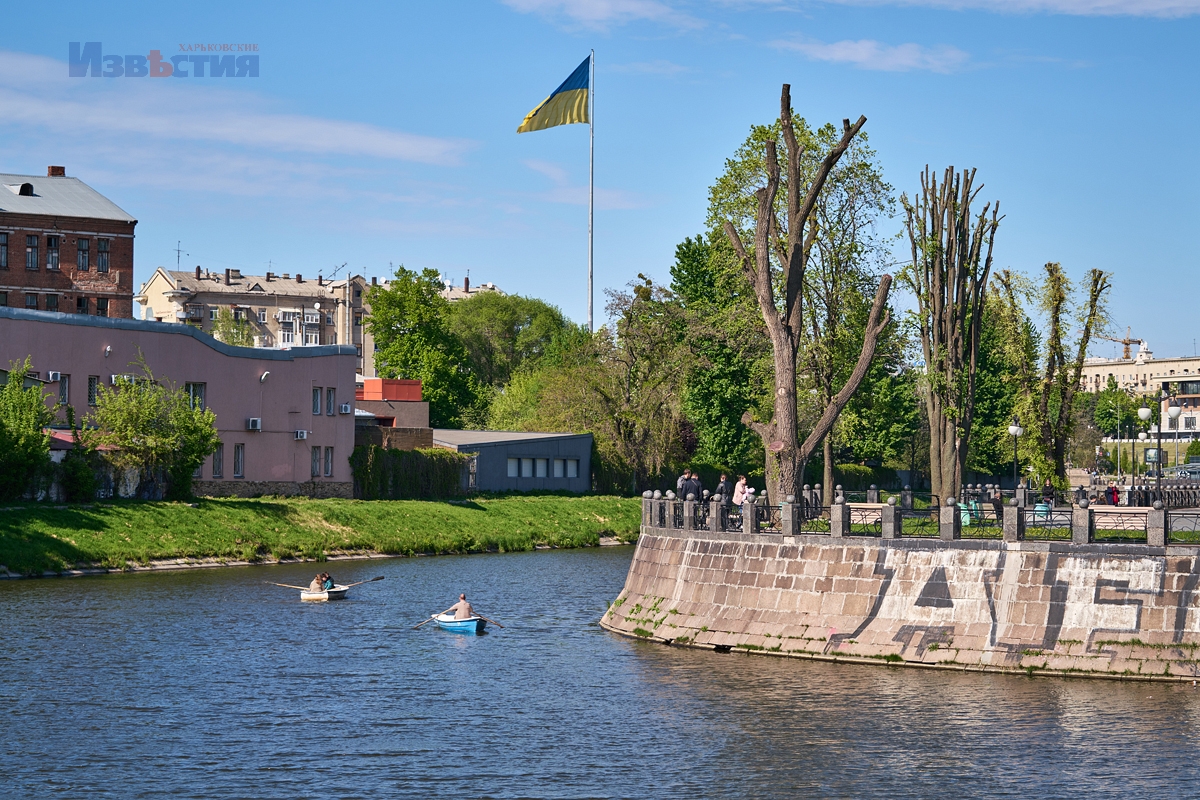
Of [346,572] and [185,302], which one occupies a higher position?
[185,302]

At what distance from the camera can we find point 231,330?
12912cm

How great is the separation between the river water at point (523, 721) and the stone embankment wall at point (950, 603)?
57 cm

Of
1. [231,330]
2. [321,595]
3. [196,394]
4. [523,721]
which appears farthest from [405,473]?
[231,330]

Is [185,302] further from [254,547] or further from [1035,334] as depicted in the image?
[1035,334]

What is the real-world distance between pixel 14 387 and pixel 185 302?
90.1m

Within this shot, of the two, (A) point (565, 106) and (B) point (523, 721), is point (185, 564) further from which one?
(A) point (565, 106)

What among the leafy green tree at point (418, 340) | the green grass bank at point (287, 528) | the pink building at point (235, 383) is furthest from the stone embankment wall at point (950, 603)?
the leafy green tree at point (418, 340)

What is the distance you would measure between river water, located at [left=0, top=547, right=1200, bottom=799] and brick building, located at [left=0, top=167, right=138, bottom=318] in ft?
136

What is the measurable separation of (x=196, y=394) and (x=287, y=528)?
33.7 feet

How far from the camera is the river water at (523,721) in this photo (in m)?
22.3

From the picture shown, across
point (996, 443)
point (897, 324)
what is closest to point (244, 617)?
point (897, 324)

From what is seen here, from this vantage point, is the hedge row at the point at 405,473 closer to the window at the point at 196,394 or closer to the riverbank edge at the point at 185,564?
the window at the point at 196,394

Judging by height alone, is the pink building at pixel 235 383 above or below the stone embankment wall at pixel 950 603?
above

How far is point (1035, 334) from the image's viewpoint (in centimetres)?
6369
